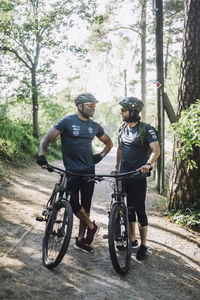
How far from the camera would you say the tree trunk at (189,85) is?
19.7ft

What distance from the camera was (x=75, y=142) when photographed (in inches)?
159

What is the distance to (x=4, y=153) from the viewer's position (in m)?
10.0

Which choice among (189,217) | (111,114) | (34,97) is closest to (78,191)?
(189,217)

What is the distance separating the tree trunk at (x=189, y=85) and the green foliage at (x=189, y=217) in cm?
11

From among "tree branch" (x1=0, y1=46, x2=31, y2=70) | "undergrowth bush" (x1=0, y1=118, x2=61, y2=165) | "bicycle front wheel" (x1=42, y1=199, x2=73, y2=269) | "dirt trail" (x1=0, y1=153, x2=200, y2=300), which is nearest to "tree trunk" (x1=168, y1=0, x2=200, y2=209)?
"dirt trail" (x1=0, y1=153, x2=200, y2=300)

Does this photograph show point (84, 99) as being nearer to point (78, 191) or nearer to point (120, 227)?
point (78, 191)

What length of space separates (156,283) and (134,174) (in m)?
1.32

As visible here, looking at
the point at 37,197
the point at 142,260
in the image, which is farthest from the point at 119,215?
the point at 37,197

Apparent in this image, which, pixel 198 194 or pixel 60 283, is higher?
pixel 198 194

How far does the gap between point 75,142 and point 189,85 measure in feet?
10.4

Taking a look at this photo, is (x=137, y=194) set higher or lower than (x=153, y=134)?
lower

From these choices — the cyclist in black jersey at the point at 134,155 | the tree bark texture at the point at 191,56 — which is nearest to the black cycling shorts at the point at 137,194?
the cyclist in black jersey at the point at 134,155

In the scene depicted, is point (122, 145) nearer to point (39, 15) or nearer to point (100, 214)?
point (100, 214)

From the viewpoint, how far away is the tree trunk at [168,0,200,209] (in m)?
6.01
